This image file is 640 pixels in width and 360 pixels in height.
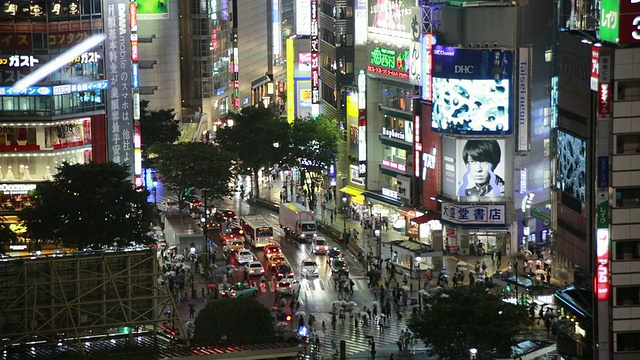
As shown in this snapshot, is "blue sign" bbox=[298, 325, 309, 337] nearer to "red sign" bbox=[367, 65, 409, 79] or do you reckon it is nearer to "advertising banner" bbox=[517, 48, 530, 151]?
"advertising banner" bbox=[517, 48, 530, 151]

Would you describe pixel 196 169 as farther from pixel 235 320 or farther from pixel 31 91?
pixel 235 320

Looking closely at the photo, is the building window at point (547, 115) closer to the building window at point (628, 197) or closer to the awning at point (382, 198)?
the awning at point (382, 198)

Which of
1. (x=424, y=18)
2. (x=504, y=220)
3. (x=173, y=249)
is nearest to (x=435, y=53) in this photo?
(x=424, y=18)

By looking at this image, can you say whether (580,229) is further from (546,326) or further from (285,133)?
(285,133)

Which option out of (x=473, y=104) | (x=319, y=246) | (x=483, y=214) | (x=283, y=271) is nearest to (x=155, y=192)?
(x=319, y=246)

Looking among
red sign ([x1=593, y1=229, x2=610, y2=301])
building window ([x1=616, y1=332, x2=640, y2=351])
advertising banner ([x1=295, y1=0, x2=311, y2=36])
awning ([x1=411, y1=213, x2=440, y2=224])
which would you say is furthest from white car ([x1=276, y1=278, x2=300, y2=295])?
advertising banner ([x1=295, y1=0, x2=311, y2=36])

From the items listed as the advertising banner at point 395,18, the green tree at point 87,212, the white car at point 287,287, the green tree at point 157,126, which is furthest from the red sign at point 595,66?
the green tree at point 157,126
